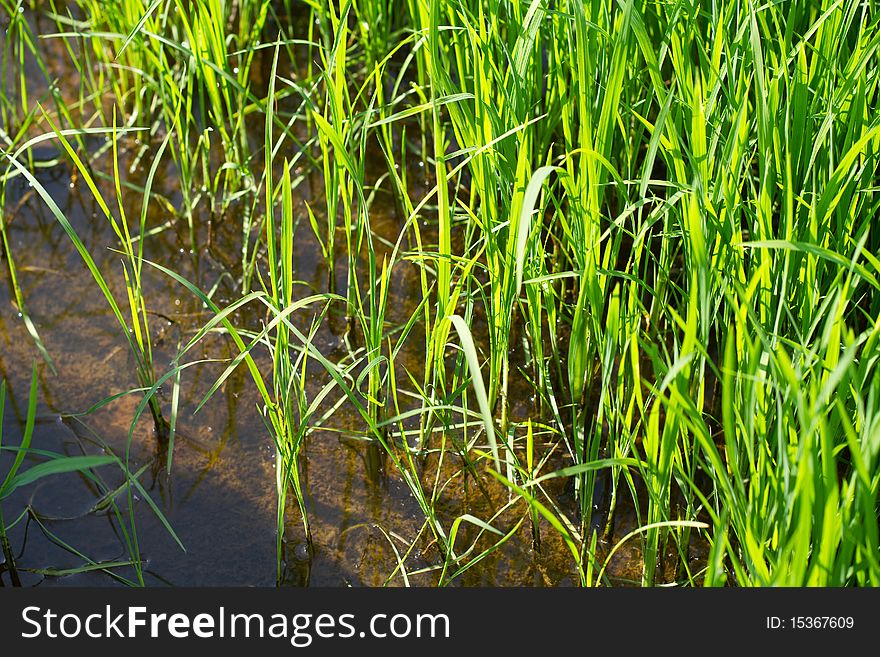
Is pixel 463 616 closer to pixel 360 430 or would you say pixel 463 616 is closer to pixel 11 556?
pixel 360 430

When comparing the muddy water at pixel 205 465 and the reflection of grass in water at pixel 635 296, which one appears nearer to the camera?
the reflection of grass in water at pixel 635 296

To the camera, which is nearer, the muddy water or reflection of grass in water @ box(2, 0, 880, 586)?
reflection of grass in water @ box(2, 0, 880, 586)

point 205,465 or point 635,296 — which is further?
point 205,465

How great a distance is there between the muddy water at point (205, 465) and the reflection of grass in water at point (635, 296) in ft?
0.09

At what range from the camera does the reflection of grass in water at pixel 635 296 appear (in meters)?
1.16

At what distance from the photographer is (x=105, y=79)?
7.48ft

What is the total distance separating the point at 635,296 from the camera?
52.5 inches

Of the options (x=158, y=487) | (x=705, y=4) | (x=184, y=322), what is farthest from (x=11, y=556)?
(x=705, y=4)

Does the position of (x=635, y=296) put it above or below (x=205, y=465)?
above

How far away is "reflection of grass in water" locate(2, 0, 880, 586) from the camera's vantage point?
3.80 ft

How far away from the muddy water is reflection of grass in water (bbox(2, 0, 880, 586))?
0.03 meters

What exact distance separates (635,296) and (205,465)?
30.7 inches

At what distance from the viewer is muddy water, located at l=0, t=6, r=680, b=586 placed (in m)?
1.50

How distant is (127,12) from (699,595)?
1.50m
